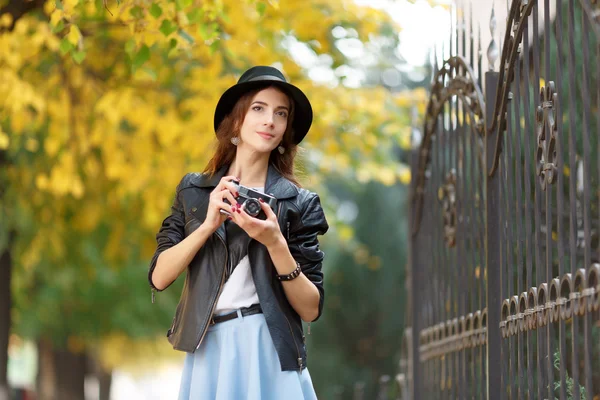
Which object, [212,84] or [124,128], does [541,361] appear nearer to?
[212,84]

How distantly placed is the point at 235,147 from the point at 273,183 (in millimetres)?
244

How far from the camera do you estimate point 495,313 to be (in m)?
4.65

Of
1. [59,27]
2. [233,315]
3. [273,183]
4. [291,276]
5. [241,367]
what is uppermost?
[59,27]

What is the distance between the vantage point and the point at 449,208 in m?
5.84

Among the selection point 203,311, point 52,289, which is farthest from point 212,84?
point 52,289

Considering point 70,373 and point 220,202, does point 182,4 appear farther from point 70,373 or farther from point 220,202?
point 70,373

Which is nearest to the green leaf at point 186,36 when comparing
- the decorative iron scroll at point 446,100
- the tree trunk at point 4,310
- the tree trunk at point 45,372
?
the decorative iron scroll at point 446,100

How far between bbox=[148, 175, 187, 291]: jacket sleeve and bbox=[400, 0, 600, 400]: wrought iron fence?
136cm

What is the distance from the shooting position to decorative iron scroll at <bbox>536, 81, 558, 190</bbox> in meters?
3.82

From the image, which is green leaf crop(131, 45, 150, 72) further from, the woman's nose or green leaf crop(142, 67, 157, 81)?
the woman's nose

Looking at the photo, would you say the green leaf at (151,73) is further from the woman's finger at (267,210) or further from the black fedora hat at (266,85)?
the woman's finger at (267,210)

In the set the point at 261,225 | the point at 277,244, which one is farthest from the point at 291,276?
the point at 261,225

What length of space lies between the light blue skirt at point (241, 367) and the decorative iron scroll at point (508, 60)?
1.52 m

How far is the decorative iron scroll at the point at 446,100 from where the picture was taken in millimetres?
5180
